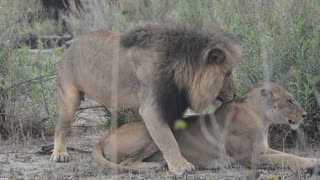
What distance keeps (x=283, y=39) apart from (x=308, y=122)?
696mm

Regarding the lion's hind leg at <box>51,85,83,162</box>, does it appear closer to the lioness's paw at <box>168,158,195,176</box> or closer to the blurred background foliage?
the blurred background foliage

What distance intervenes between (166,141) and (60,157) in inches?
43.1

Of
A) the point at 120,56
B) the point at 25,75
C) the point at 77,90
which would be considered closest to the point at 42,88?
the point at 25,75

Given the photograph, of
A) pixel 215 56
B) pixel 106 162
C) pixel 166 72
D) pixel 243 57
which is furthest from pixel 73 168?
pixel 243 57

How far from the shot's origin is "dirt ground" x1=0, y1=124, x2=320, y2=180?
19.5ft

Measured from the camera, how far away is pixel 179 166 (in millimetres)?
6031

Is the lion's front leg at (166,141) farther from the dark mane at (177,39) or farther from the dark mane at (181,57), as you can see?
the dark mane at (177,39)

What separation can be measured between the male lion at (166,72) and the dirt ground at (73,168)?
28cm

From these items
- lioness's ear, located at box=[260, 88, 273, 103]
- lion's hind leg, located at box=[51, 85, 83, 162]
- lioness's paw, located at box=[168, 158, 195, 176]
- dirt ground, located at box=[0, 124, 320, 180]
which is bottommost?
dirt ground, located at box=[0, 124, 320, 180]

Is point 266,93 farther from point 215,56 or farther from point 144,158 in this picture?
point 144,158

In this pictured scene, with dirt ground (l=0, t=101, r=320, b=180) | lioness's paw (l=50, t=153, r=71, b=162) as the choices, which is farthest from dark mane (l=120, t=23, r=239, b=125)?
lioness's paw (l=50, t=153, r=71, b=162)

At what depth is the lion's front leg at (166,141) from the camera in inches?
238

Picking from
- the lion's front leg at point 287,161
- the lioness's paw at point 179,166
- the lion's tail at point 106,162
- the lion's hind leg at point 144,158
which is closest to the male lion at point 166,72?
the lioness's paw at point 179,166

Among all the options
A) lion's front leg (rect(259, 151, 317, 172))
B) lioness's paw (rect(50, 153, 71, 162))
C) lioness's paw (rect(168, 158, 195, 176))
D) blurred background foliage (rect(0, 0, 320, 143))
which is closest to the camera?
lion's front leg (rect(259, 151, 317, 172))
